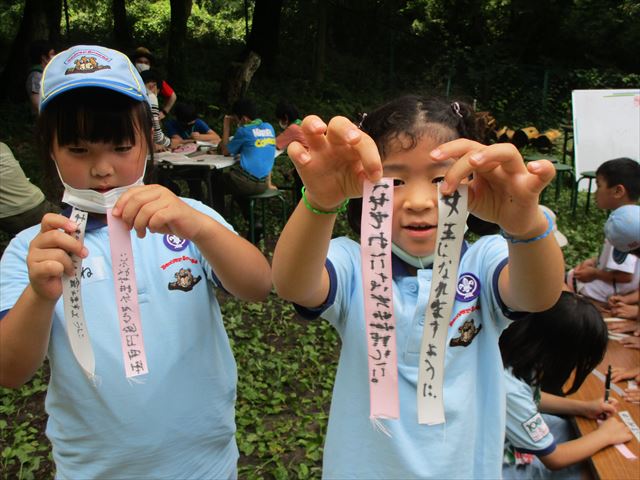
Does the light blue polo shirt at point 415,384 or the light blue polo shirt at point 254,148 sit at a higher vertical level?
the light blue polo shirt at point 254,148

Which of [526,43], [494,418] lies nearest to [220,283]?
[494,418]

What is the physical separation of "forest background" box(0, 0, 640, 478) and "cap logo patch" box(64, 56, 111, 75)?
300 cm

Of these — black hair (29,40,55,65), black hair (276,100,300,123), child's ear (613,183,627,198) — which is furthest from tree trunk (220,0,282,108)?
child's ear (613,183,627,198)

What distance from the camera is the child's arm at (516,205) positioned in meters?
0.87

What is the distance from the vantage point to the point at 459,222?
910mm

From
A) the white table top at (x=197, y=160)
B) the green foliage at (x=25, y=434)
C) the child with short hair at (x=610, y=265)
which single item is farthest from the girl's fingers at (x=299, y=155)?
the white table top at (x=197, y=160)

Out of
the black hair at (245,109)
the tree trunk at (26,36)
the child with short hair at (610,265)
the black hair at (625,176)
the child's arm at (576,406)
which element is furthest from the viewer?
the tree trunk at (26,36)

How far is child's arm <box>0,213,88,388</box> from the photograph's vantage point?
1.03 metres

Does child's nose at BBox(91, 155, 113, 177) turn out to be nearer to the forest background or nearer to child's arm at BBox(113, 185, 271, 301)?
child's arm at BBox(113, 185, 271, 301)

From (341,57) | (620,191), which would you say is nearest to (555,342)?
(620,191)

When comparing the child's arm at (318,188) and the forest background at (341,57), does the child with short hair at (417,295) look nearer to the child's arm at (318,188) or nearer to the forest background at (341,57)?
the child's arm at (318,188)

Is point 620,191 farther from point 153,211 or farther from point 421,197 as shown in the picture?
point 153,211

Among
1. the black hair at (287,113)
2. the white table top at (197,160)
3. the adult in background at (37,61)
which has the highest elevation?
the adult in background at (37,61)

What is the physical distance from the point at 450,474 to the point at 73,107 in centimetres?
118
